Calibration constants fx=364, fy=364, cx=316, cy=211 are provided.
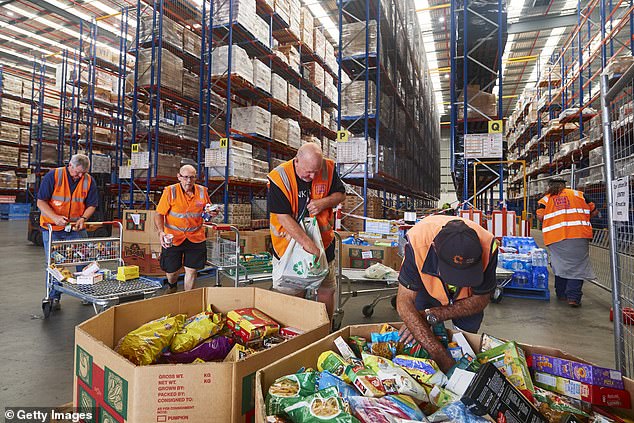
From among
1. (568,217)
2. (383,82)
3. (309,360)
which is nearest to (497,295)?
(568,217)

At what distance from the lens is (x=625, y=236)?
2.01 meters

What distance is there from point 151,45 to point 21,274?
18.6ft

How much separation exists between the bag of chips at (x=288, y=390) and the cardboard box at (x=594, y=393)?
995mm

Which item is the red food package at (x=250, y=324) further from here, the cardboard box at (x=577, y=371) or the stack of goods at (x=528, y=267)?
the stack of goods at (x=528, y=267)

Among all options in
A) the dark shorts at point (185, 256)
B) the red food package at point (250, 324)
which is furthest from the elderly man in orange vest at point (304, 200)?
the dark shorts at point (185, 256)

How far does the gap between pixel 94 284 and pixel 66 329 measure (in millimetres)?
589

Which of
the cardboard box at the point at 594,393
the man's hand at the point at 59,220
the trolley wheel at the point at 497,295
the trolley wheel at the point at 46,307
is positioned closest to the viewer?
the cardboard box at the point at 594,393

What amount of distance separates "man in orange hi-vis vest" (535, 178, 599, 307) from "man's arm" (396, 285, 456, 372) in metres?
3.90

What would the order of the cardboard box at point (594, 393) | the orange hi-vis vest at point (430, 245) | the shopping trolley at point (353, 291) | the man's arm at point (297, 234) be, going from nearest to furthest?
the cardboard box at point (594, 393) → the orange hi-vis vest at point (430, 245) → the man's arm at point (297, 234) → the shopping trolley at point (353, 291)

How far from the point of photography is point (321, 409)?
43.1 inches

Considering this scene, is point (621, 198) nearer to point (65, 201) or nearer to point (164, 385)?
point (164, 385)

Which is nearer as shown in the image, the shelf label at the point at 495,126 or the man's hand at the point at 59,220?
the man's hand at the point at 59,220

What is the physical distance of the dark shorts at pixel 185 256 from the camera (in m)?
4.28

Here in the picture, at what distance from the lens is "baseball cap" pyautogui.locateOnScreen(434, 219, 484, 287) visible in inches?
68.9
